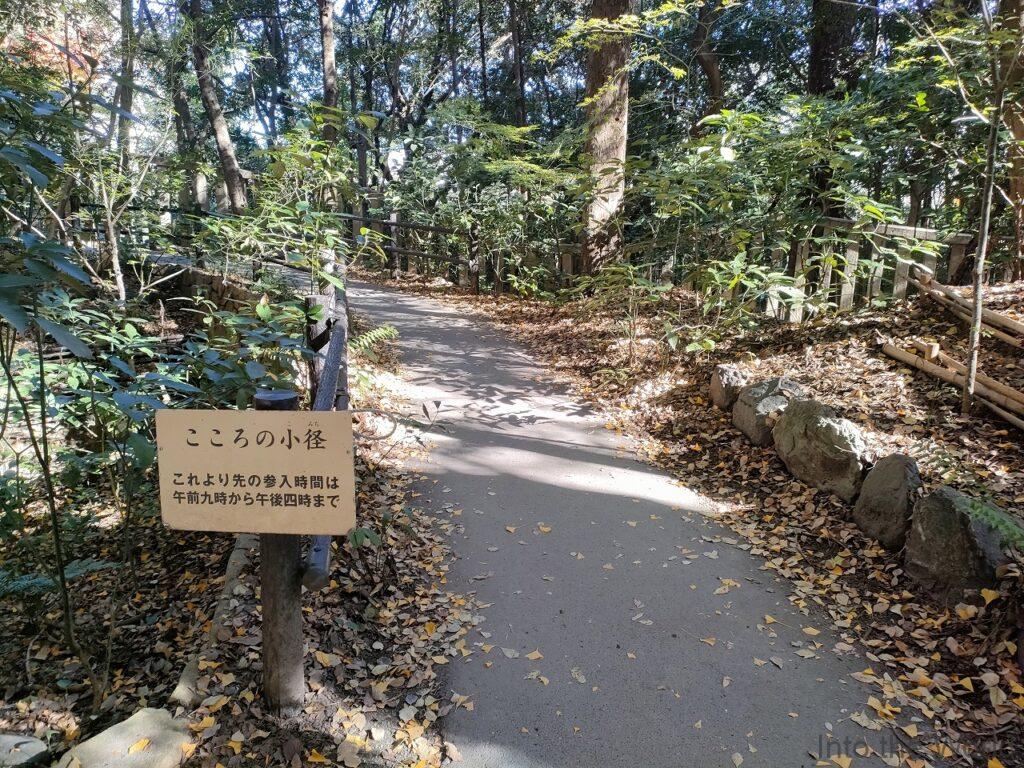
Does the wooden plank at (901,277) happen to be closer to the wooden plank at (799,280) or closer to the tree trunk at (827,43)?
the wooden plank at (799,280)

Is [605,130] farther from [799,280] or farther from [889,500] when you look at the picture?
[889,500]

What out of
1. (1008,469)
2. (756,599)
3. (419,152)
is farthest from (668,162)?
Result: (419,152)

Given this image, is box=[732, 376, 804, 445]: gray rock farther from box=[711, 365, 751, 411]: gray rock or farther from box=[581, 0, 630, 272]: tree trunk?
box=[581, 0, 630, 272]: tree trunk

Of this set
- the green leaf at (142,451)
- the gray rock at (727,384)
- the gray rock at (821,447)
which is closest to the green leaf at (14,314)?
the green leaf at (142,451)

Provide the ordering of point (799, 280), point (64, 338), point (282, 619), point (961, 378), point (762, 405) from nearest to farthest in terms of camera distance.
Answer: point (64, 338)
point (282, 619)
point (961, 378)
point (762, 405)
point (799, 280)

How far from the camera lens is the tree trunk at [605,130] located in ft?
28.2

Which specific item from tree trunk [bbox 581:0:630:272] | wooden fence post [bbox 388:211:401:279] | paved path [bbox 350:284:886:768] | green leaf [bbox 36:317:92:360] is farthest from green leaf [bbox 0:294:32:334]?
wooden fence post [bbox 388:211:401:279]

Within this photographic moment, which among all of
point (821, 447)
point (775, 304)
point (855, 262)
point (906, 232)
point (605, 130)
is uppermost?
point (605, 130)

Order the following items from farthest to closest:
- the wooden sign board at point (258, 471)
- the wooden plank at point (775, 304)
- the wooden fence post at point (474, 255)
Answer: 1. the wooden fence post at point (474, 255)
2. the wooden plank at point (775, 304)
3. the wooden sign board at point (258, 471)

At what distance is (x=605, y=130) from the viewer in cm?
899

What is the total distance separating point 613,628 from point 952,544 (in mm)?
1774

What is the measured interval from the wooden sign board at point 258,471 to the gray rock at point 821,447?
3433 mm

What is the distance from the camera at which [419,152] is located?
16234mm

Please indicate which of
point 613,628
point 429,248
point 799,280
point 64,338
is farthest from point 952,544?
point 429,248
